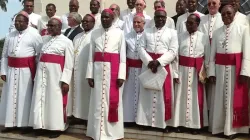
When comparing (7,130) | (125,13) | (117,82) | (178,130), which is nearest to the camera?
(117,82)

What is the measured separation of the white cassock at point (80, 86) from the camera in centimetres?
643

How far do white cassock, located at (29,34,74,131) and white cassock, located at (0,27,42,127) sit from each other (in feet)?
0.83

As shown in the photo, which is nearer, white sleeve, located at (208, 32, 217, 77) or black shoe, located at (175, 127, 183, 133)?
white sleeve, located at (208, 32, 217, 77)

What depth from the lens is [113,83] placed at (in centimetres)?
594

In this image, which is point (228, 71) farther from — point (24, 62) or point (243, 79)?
point (24, 62)

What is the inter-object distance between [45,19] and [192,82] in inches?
138

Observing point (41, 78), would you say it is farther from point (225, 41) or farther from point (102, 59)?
point (225, 41)

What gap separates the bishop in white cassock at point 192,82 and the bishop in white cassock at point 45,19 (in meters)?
2.96

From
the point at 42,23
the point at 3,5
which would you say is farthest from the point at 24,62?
the point at 3,5

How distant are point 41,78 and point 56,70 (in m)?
0.28

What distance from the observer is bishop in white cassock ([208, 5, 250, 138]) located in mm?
5676

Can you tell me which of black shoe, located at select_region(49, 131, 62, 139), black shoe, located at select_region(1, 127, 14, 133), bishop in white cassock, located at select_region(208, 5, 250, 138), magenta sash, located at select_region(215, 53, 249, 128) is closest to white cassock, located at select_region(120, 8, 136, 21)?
bishop in white cassock, located at select_region(208, 5, 250, 138)

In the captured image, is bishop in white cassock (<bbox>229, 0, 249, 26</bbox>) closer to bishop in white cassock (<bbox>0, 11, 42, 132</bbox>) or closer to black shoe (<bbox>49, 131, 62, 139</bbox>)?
bishop in white cassock (<bbox>0, 11, 42, 132</bbox>)

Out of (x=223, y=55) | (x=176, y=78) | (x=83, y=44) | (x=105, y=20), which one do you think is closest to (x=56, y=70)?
(x=83, y=44)
